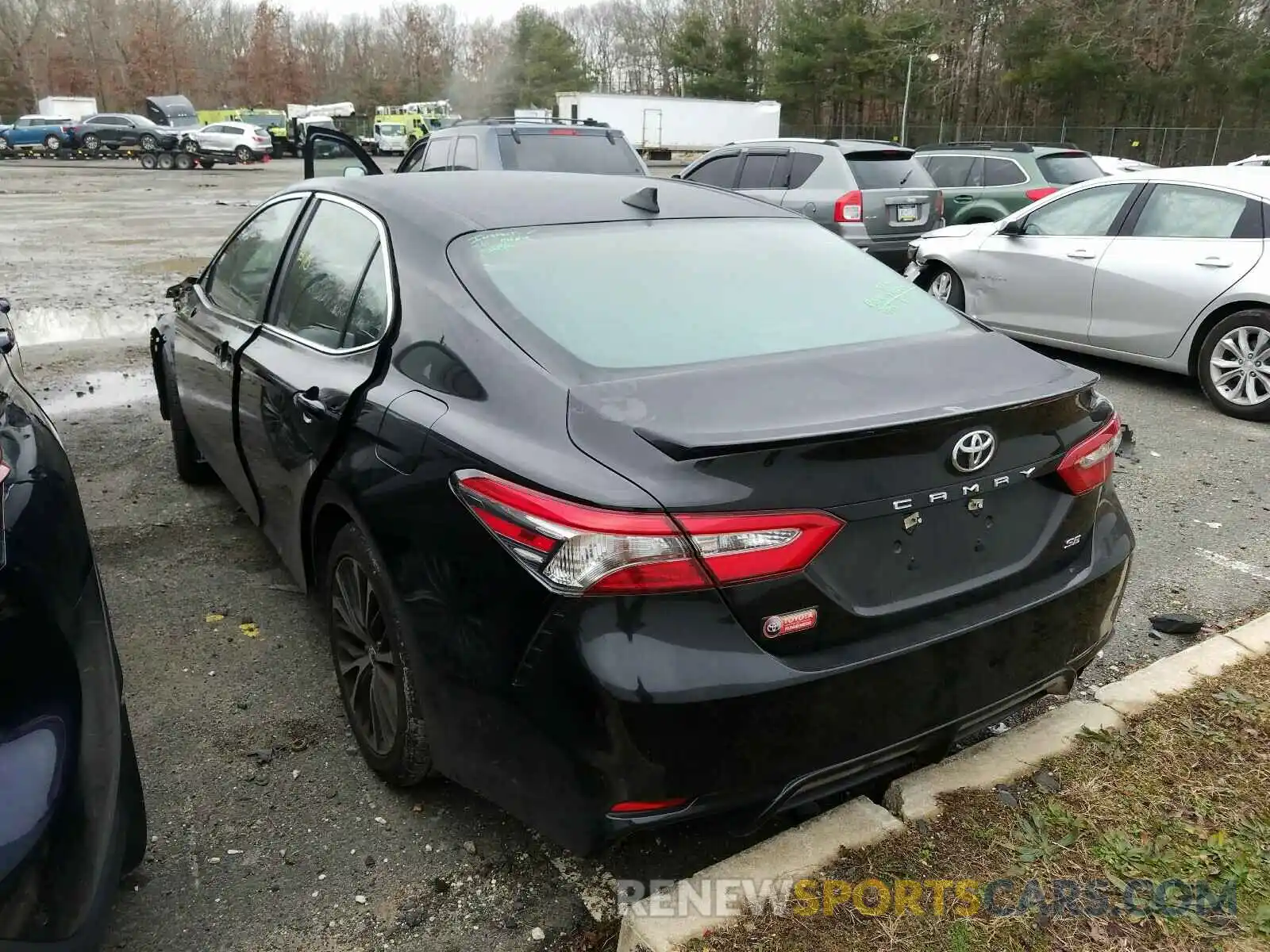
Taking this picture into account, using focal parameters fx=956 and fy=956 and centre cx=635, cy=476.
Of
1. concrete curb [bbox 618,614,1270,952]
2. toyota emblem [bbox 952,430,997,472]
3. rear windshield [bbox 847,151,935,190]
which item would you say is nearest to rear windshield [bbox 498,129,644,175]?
rear windshield [bbox 847,151,935,190]

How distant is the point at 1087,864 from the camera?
2.34 m

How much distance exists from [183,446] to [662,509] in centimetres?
393

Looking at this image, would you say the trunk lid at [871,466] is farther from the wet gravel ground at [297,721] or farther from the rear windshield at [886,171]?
the rear windshield at [886,171]

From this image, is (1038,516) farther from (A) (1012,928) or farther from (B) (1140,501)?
(B) (1140,501)

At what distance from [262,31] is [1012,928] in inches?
4119

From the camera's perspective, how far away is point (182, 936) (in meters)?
2.28

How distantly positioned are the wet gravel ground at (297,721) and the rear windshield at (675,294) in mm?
1229

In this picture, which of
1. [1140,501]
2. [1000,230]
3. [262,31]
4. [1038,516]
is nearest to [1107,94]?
[1000,230]

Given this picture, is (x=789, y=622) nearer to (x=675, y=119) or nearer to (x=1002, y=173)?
(x=1002, y=173)

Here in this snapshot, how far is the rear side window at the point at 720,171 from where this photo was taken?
11547 millimetres

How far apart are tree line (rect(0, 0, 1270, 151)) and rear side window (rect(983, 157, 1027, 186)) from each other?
1091 inches

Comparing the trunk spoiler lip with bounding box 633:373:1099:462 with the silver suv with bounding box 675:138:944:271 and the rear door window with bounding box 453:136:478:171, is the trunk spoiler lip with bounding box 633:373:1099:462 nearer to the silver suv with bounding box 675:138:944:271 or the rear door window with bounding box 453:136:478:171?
the silver suv with bounding box 675:138:944:271

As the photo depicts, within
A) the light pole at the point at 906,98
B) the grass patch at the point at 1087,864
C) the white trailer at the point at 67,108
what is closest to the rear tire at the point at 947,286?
the grass patch at the point at 1087,864

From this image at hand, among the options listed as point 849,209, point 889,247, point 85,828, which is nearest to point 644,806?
point 85,828
